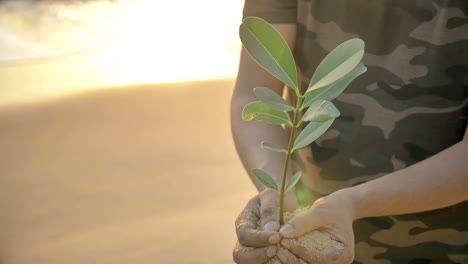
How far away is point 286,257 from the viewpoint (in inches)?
47.0

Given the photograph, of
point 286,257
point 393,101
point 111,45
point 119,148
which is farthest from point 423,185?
point 111,45

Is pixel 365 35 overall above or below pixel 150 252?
above

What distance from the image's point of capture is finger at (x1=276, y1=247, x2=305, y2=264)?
3.92ft

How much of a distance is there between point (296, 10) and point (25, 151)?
2.33 m

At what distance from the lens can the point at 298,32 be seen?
5.15 ft

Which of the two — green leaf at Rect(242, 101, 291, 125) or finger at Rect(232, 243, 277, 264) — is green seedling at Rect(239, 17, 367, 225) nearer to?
green leaf at Rect(242, 101, 291, 125)

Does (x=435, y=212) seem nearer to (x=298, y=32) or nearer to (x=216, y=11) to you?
(x=298, y=32)

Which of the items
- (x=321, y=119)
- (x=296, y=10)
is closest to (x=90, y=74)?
(x=296, y=10)

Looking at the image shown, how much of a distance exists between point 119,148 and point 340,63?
2725mm

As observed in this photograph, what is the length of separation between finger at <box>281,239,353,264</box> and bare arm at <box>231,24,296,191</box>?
0.28 meters

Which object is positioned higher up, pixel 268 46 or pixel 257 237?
pixel 268 46

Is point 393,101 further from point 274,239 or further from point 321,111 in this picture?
point 321,111

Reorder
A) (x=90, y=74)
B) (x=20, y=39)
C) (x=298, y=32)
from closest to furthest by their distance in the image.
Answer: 1. (x=298, y=32)
2. (x=90, y=74)
3. (x=20, y=39)

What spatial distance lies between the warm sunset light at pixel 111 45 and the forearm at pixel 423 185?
305cm
